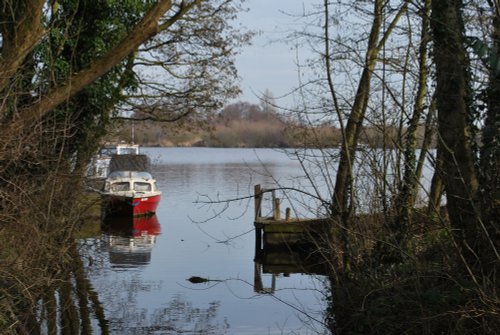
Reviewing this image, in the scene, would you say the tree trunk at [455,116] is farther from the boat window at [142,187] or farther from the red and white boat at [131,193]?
the boat window at [142,187]

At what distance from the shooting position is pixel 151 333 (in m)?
12.1

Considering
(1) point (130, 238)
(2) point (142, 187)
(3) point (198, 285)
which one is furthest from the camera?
(2) point (142, 187)

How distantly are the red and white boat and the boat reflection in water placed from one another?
363 mm

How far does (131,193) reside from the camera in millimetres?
31125

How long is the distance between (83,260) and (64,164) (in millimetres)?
6174

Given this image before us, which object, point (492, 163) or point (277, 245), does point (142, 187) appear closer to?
point (277, 245)

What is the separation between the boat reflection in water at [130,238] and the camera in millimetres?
20281

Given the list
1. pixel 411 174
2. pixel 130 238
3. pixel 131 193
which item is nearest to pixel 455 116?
pixel 411 174

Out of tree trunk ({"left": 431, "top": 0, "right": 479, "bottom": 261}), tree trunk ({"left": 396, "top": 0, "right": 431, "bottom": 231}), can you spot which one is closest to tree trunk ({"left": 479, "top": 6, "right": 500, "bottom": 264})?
tree trunk ({"left": 431, "top": 0, "right": 479, "bottom": 261})

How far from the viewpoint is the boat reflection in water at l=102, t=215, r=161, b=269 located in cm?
2028

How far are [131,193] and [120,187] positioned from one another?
0.86 meters

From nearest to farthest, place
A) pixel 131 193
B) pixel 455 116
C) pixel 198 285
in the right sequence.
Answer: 1. pixel 455 116
2. pixel 198 285
3. pixel 131 193

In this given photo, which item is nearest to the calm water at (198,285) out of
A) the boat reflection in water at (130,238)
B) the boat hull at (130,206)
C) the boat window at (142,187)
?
the boat reflection in water at (130,238)

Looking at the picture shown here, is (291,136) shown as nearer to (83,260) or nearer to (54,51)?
(54,51)
